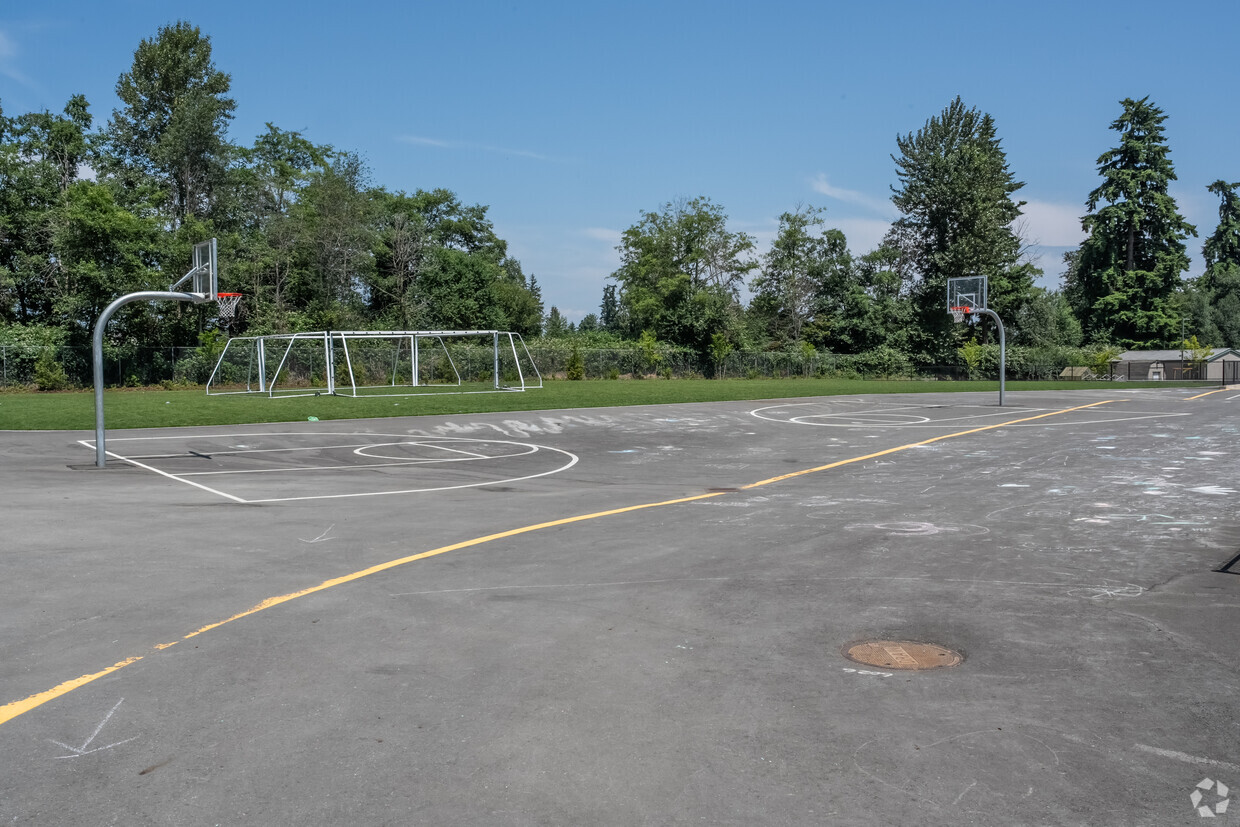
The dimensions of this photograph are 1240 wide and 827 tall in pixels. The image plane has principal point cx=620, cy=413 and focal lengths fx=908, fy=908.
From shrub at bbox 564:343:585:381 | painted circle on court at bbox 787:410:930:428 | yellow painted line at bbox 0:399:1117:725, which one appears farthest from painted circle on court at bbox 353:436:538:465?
shrub at bbox 564:343:585:381

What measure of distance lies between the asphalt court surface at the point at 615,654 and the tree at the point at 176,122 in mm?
46795

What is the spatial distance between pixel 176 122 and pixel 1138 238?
80.5 metres

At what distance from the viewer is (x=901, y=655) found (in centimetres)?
525

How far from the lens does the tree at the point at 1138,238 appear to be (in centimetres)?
8175

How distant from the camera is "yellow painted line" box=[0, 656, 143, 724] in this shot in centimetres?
439

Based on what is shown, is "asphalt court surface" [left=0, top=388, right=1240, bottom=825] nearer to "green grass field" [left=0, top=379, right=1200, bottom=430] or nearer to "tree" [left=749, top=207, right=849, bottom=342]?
"green grass field" [left=0, top=379, right=1200, bottom=430]

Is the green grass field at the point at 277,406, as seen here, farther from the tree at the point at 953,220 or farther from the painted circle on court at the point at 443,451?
the tree at the point at 953,220

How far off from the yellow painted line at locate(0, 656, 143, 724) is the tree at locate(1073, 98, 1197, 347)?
90.6 m

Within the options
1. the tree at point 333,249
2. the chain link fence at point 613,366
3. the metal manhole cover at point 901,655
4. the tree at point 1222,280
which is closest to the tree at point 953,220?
the chain link fence at point 613,366

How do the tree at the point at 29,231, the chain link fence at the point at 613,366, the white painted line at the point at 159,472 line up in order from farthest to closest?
the tree at the point at 29,231, the chain link fence at the point at 613,366, the white painted line at the point at 159,472

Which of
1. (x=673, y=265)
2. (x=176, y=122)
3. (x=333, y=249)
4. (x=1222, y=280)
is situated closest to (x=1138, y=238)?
(x=1222, y=280)

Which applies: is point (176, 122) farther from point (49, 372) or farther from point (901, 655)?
point (901, 655)

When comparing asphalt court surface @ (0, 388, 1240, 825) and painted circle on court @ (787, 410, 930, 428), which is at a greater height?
painted circle on court @ (787, 410, 930, 428)

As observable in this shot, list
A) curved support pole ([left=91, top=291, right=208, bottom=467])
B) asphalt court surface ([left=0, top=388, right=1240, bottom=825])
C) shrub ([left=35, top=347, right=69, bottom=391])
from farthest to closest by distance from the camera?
shrub ([left=35, top=347, right=69, bottom=391]) → curved support pole ([left=91, top=291, right=208, bottom=467]) → asphalt court surface ([left=0, top=388, right=1240, bottom=825])
